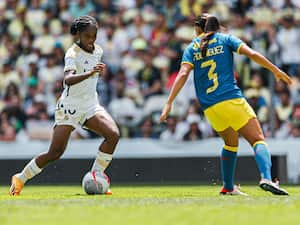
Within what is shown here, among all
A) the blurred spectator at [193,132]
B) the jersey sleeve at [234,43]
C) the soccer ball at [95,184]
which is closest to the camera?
the jersey sleeve at [234,43]

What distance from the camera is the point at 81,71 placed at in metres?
11.1

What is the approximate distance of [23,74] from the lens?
20.8m

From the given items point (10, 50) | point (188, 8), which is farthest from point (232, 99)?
point (10, 50)

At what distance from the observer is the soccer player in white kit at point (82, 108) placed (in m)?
11.1

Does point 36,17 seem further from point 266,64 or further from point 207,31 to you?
point 266,64

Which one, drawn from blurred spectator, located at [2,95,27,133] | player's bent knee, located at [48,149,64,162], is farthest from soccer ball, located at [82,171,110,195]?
blurred spectator, located at [2,95,27,133]

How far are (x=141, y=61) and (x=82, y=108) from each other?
8701 mm

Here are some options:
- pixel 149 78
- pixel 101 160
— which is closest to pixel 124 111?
pixel 149 78

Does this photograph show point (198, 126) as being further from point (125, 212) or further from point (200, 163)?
point (125, 212)

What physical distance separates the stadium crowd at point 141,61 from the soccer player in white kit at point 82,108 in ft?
19.8

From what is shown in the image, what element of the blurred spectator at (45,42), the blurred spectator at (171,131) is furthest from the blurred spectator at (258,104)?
the blurred spectator at (45,42)

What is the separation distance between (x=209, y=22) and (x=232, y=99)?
96 cm

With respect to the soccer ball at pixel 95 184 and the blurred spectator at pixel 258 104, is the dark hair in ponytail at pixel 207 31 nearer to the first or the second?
the soccer ball at pixel 95 184

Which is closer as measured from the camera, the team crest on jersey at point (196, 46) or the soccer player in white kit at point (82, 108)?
the team crest on jersey at point (196, 46)
